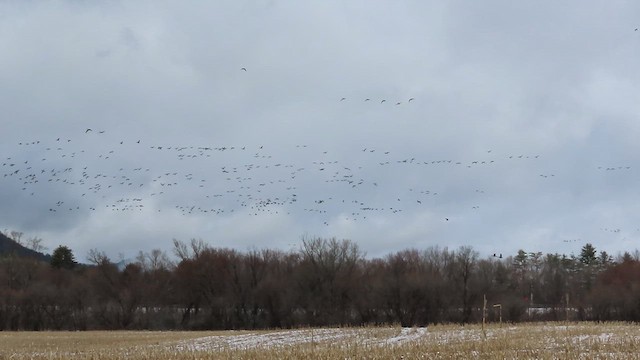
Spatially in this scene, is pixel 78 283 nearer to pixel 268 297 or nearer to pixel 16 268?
pixel 16 268

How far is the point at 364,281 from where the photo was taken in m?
94.2

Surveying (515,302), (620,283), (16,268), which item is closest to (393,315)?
(515,302)

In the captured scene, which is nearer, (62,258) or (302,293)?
(302,293)

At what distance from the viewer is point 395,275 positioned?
92.6 metres

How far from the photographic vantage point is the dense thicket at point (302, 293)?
89000 millimetres

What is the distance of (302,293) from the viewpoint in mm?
95250

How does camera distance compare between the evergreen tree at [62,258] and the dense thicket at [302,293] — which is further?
the evergreen tree at [62,258]

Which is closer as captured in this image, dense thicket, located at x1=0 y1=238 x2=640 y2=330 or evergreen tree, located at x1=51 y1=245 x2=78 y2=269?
dense thicket, located at x1=0 y1=238 x2=640 y2=330

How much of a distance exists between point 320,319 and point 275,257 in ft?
73.1

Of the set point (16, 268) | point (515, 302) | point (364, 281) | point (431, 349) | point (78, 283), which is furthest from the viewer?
point (16, 268)

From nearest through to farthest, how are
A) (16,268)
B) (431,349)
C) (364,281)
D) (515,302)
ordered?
(431,349) → (515,302) → (364,281) → (16,268)

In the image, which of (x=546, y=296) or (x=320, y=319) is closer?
(x=320, y=319)

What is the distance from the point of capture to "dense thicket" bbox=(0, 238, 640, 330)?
89.0 meters

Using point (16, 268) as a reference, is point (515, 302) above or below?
below
